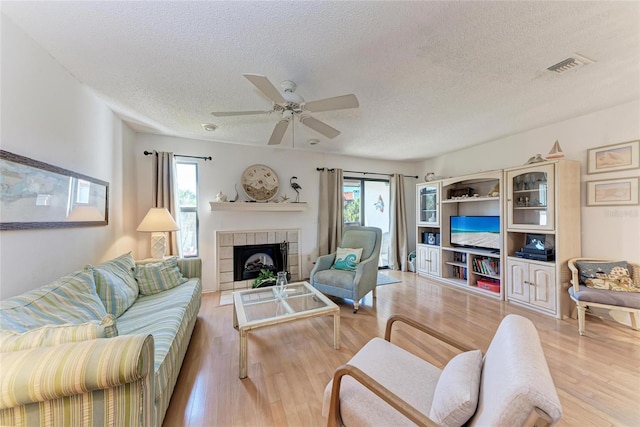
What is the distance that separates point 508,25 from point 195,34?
195cm

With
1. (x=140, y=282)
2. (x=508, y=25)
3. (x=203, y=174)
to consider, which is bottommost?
(x=140, y=282)

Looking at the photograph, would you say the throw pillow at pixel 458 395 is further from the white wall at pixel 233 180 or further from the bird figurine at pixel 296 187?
the bird figurine at pixel 296 187

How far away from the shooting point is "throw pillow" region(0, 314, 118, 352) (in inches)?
36.4

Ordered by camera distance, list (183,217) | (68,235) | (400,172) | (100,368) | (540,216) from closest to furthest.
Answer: (100,368) < (68,235) < (540,216) < (183,217) < (400,172)

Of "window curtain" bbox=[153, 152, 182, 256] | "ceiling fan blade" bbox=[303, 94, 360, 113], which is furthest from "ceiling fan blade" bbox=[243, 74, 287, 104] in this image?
"window curtain" bbox=[153, 152, 182, 256]

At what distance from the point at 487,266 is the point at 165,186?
4899mm

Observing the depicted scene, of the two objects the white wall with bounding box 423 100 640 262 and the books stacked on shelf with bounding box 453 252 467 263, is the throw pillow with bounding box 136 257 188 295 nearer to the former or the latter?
the books stacked on shelf with bounding box 453 252 467 263

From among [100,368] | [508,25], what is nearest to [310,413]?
[100,368]

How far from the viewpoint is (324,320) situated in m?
2.68

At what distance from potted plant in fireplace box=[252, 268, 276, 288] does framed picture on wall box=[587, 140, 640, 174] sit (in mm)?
4348

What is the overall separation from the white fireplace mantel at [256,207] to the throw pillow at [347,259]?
3.82 feet

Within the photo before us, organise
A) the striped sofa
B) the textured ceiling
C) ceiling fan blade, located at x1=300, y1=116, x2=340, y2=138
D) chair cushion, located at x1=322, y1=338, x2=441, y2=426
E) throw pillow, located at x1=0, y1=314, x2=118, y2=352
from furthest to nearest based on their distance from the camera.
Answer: ceiling fan blade, located at x1=300, y1=116, x2=340, y2=138 < the textured ceiling < chair cushion, located at x1=322, y1=338, x2=441, y2=426 < throw pillow, located at x1=0, y1=314, x2=118, y2=352 < the striped sofa

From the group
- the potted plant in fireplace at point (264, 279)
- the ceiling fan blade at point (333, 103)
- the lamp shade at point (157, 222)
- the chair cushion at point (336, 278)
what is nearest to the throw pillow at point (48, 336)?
the ceiling fan blade at point (333, 103)

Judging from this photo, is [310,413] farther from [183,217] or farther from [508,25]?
[183,217]
